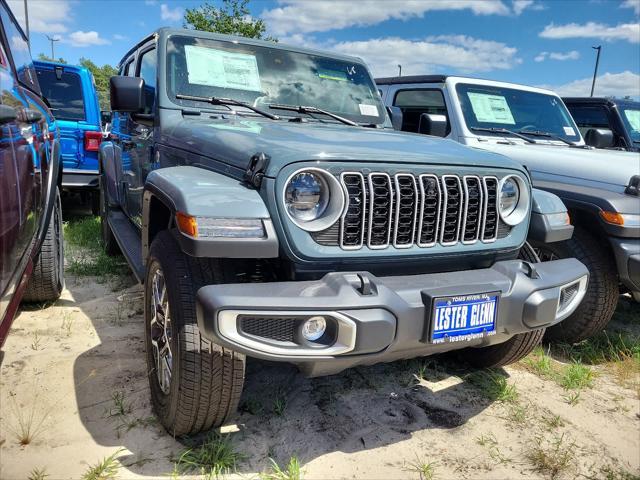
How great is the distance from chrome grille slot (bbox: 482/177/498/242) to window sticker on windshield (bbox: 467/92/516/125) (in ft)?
9.01

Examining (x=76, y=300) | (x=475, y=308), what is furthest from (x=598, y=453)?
(x=76, y=300)

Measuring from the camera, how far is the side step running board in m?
3.22

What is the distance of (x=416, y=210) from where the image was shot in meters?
2.25

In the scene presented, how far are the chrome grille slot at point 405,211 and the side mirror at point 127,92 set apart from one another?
1751 mm

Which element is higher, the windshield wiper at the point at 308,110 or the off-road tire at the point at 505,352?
the windshield wiper at the point at 308,110

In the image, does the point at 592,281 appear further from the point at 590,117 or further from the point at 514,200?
the point at 590,117

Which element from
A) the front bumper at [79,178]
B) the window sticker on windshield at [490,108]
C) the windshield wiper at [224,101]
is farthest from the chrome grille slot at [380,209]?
the front bumper at [79,178]

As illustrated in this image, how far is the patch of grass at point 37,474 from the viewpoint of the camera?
208cm

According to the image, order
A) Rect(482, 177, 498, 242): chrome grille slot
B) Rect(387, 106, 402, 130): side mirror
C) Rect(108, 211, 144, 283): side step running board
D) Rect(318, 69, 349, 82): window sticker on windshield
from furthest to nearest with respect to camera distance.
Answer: Rect(387, 106, 402, 130): side mirror, Rect(318, 69, 349, 82): window sticker on windshield, Rect(108, 211, 144, 283): side step running board, Rect(482, 177, 498, 242): chrome grille slot

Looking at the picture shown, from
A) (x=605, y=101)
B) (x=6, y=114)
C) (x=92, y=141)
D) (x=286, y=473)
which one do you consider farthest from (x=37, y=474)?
(x=605, y=101)

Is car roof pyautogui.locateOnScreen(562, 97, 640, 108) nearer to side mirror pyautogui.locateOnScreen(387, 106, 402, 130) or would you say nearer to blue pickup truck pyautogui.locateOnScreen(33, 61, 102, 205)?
side mirror pyautogui.locateOnScreen(387, 106, 402, 130)

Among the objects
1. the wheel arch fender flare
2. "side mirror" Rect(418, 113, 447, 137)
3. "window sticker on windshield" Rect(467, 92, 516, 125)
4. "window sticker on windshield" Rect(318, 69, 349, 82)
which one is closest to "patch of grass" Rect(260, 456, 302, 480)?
the wheel arch fender flare

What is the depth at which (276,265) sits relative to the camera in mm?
2195

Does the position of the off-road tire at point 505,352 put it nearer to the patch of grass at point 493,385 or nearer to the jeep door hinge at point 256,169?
the patch of grass at point 493,385
